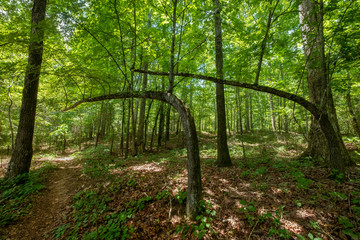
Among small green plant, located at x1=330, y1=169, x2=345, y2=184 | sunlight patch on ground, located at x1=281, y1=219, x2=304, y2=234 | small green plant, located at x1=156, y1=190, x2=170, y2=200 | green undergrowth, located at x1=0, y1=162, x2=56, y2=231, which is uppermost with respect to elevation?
small green plant, located at x1=330, y1=169, x2=345, y2=184

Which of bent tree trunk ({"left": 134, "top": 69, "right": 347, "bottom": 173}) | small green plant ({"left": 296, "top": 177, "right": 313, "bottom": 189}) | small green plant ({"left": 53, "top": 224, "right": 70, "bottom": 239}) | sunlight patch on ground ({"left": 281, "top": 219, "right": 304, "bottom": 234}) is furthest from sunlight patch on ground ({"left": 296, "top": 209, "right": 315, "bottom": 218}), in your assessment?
small green plant ({"left": 53, "top": 224, "right": 70, "bottom": 239})

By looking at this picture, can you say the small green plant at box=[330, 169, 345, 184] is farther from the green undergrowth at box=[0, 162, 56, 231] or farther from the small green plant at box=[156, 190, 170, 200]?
the green undergrowth at box=[0, 162, 56, 231]

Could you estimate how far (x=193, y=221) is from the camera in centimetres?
312

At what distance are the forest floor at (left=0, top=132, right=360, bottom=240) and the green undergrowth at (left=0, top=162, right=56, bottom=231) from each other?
0.50 feet

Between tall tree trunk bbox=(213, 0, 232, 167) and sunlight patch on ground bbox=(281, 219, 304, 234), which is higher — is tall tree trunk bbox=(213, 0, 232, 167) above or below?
above

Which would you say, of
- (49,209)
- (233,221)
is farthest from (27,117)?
(233,221)

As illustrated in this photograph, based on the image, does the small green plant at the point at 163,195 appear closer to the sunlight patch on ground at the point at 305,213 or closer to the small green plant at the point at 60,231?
the small green plant at the point at 60,231

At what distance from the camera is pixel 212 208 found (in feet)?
11.1

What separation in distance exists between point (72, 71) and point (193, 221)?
21.4 ft

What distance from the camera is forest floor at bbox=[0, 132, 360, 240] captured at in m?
2.74

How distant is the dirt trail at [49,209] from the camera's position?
11.8ft

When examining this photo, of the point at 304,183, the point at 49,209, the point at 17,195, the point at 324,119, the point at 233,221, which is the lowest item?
the point at 49,209

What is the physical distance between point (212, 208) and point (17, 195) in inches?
258

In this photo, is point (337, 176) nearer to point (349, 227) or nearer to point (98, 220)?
point (349, 227)
